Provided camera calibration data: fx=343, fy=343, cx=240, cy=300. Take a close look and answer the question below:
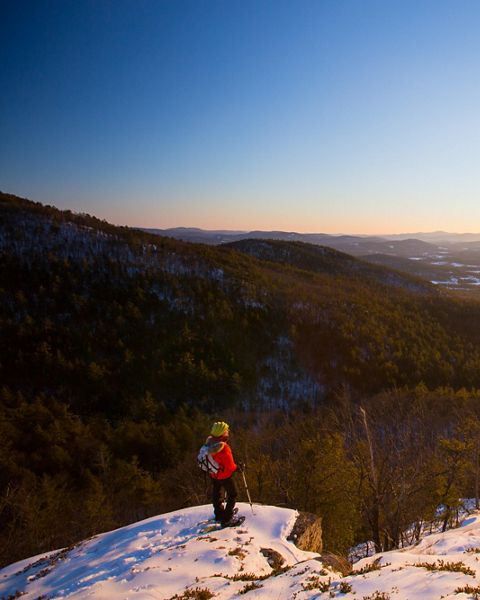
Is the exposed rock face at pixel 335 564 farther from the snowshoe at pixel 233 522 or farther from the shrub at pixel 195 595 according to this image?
the shrub at pixel 195 595

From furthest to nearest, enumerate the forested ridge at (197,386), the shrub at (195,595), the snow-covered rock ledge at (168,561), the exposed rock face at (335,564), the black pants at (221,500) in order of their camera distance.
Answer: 1. the forested ridge at (197,386)
2. the black pants at (221,500)
3. the exposed rock face at (335,564)
4. the snow-covered rock ledge at (168,561)
5. the shrub at (195,595)

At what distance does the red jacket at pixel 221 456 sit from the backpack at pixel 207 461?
0.25ft

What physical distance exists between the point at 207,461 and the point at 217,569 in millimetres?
2509

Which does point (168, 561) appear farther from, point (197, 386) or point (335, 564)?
point (197, 386)

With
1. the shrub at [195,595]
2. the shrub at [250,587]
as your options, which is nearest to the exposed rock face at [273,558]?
the shrub at [250,587]

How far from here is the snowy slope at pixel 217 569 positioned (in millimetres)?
7633

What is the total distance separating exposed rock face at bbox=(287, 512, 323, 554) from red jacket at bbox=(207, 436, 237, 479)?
334 centimetres

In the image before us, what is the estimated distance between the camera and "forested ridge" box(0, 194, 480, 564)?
1995cm

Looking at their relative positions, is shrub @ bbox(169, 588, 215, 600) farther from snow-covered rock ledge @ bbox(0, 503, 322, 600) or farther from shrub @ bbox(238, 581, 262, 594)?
shrub @ bbox(238, 581, 262, 594)

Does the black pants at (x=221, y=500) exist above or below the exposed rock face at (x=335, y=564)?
above

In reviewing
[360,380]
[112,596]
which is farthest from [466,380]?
[112,596]

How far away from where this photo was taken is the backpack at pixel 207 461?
30.9 ft

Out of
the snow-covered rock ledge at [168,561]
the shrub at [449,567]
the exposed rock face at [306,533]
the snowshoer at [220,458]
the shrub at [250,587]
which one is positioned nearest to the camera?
the shrub at [250,587]

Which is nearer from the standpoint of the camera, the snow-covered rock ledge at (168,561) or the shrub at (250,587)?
the shrub at (250,587)
